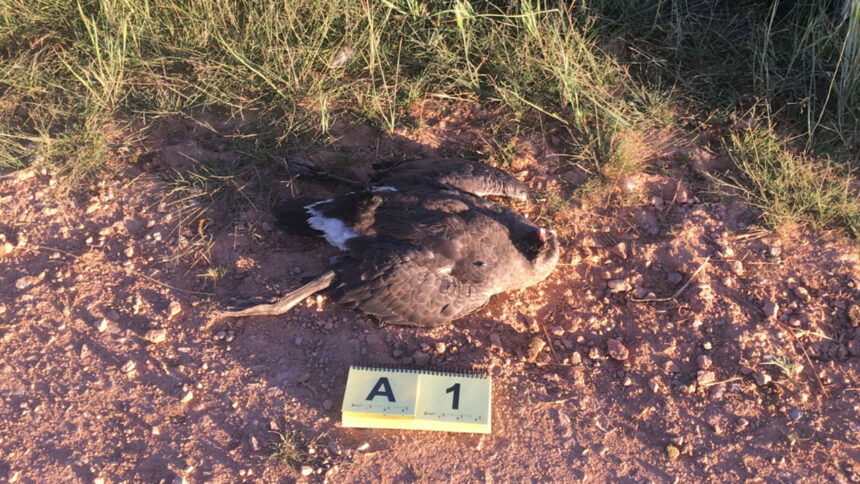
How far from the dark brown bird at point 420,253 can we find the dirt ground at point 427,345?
0.18 m

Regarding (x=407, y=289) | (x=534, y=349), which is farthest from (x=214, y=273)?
(x=534, y=349)

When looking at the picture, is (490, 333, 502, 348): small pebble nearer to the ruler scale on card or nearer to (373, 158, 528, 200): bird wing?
the ruler scale on card

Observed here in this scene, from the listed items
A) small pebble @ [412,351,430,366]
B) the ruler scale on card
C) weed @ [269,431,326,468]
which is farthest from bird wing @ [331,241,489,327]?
weed @ [269,431,326,468]

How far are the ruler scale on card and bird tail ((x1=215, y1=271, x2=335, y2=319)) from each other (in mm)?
497

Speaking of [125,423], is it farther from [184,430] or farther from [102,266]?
[102,266]

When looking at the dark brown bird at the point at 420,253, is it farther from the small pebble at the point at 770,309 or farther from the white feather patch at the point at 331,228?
the small pebble at the point at 770,309

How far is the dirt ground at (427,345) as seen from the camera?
2.90 m

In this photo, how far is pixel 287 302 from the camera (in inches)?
130

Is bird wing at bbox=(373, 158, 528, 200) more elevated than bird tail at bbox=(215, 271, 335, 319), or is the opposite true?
bird wing at bbox=(373, 158, 528, 200)

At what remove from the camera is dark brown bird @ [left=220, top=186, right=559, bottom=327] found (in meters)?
3.20

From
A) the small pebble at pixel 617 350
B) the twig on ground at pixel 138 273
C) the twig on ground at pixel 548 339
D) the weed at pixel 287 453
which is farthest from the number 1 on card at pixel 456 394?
the twig on ground at pixel 138 273

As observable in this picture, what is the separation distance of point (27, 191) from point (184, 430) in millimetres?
1964

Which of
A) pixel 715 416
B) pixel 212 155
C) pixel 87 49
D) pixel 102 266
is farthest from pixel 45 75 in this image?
pixel 715 416

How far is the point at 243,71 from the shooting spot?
400 cm
